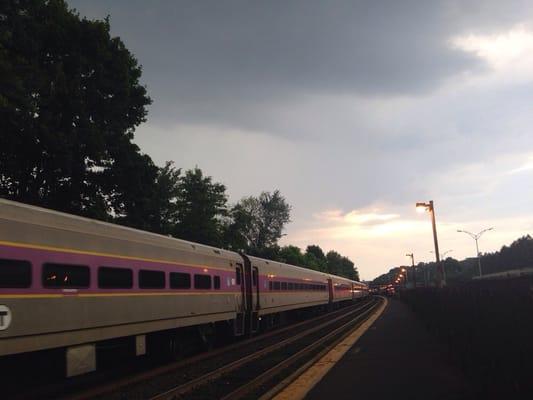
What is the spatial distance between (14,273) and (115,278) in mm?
3094

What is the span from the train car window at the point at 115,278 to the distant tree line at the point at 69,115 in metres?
13.1

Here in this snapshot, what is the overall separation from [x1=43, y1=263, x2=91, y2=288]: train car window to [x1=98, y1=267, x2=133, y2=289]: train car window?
453mm

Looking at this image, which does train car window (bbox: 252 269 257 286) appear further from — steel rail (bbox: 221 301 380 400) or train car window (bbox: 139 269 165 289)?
train car window (bbox: 139 269 165 289)

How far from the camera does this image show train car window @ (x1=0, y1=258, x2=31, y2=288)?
28.5 feet

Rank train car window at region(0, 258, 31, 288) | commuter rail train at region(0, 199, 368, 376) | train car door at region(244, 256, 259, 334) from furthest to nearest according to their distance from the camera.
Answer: train car door at region(244, 256, 259, 334)
commuter rail train at region(0, 199, 368, 376)
train car window at region(0, 258, 31, 288)

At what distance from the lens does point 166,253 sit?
47.4ft

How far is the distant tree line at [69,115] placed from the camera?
2439 cm

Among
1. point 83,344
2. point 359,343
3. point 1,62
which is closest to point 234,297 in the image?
point 359,343

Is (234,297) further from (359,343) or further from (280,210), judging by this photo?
(280,210)

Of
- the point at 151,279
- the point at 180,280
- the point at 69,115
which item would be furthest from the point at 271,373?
the point at 69,115

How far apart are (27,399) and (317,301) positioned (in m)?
32.7

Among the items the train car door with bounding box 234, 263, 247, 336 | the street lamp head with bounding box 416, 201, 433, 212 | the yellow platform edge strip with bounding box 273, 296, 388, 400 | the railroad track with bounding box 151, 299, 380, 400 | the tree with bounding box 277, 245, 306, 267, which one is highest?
the tree with bounding box 277, 245, 306, 267

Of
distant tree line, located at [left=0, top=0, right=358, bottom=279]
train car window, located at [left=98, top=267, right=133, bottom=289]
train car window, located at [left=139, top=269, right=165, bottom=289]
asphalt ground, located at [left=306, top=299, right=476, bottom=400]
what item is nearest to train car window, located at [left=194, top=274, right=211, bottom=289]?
train car window, located at [left=139, top=269, right=165, bottom=289]

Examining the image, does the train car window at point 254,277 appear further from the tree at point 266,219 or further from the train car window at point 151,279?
the tree at point 266,219
